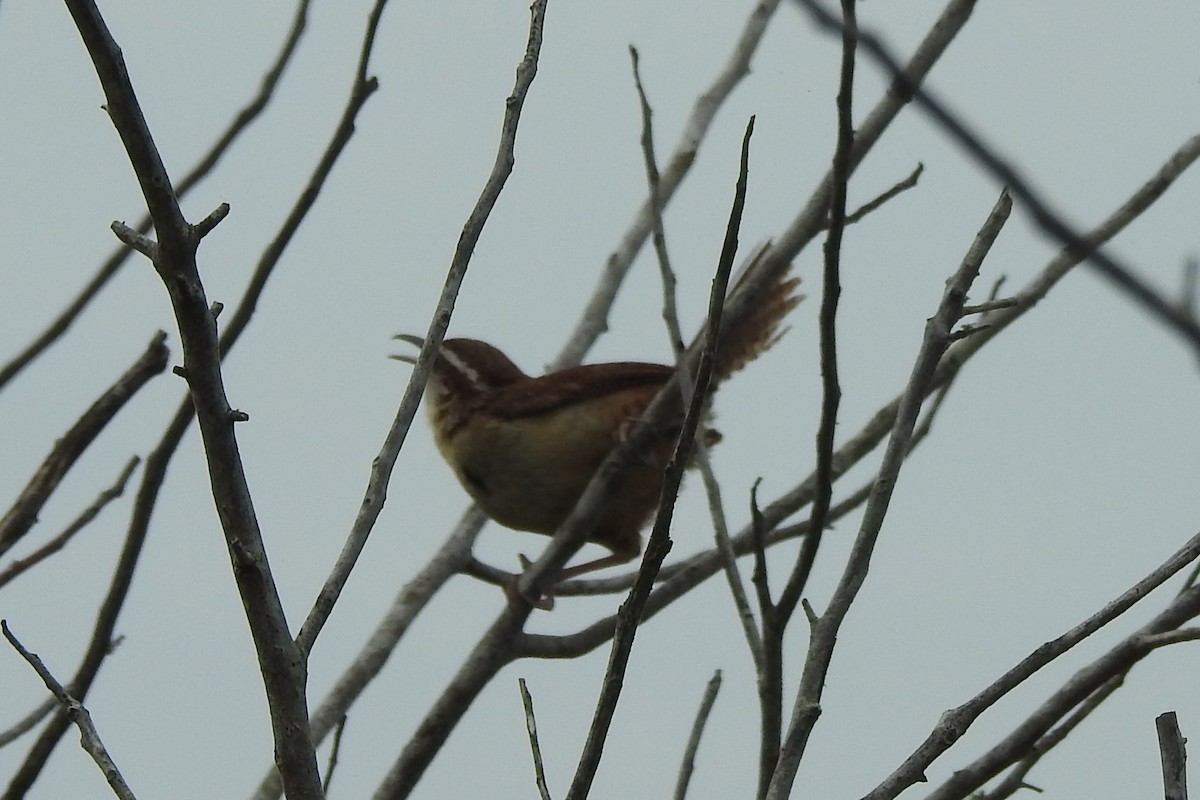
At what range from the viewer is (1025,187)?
88cm

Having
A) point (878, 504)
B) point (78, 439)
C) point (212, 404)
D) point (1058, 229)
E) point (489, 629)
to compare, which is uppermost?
point (489, 629)

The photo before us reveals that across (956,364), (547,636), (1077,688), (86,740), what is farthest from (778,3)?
(86,740)

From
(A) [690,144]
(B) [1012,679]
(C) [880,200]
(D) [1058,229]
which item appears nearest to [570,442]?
(A) [690,144]

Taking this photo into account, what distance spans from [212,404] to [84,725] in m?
0.50

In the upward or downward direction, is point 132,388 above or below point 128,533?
above

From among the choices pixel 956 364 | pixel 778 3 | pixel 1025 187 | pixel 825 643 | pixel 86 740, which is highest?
pixel 778 3

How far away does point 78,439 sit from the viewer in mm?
2418

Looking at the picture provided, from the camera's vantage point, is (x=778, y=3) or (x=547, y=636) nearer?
(x=547, y=636)

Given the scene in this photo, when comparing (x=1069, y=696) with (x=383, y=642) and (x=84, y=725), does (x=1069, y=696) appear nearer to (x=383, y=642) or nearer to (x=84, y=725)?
(x=84, y=725)

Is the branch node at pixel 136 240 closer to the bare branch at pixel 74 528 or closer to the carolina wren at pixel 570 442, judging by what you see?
the bare branch at pixel 74 528

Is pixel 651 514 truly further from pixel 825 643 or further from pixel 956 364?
pixel 825 643

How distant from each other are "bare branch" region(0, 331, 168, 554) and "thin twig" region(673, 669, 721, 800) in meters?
1.05

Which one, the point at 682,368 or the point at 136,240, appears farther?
the point at 682,368

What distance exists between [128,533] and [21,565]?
24 cm
